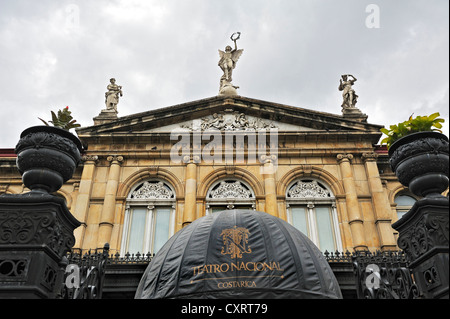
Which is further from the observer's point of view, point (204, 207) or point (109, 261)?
point (204, 207)

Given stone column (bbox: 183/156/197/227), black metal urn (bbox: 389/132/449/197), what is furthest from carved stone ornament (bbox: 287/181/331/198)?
black metal urn (bbox: 389/132/449/197)

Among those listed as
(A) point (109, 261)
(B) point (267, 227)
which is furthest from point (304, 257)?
(A) point (109, 261)

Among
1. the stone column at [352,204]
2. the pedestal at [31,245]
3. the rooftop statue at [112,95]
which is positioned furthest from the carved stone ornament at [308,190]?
the pedestal at [31,245]

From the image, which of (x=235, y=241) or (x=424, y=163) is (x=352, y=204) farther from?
(x=424, y=163)

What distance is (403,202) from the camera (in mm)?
16891

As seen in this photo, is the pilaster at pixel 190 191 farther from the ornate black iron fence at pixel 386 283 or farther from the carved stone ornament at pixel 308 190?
the ornate black iron fence at pixel 386 283

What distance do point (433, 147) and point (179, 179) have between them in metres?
12.2

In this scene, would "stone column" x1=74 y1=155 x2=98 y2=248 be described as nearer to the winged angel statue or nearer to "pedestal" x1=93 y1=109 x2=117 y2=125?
"pedestal" x1=93 y1=109 x2=117 y2=125

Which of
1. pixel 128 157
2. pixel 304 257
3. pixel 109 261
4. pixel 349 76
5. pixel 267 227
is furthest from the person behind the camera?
pixel 349 76

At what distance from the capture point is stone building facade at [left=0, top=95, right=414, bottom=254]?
15.1 meters

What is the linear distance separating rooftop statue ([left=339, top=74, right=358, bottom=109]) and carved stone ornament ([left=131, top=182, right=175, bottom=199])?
31.1ft

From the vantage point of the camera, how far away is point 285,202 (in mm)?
15781

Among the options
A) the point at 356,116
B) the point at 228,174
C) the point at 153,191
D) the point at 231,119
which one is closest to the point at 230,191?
the point at 228,174
